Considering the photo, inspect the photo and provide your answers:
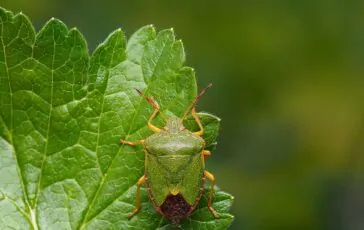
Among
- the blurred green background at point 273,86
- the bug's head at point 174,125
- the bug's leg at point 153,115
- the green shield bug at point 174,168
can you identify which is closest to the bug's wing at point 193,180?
the green shield bug at point 174,168

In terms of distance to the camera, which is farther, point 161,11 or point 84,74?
point 161,11

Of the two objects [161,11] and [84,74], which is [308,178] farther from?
[84,74]

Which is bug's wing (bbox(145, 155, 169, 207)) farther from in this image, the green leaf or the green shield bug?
the green leaf

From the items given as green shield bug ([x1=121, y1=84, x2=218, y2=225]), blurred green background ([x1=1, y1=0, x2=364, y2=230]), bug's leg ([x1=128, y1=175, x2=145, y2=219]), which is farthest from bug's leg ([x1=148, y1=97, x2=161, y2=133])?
blurred green background ([x1=1, y1=0, x2=364, y2=230])

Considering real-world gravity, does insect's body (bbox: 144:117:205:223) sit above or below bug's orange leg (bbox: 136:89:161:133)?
below

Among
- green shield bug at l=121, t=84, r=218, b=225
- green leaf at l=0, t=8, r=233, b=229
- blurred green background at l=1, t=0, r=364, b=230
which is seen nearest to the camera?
green leaf at l=0, t=8, r=233, b=229

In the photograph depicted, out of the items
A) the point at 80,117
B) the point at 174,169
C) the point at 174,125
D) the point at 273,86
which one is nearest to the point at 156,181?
the point at 174,169

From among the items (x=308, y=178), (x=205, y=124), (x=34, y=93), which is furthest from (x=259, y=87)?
(x=34, y=93)
